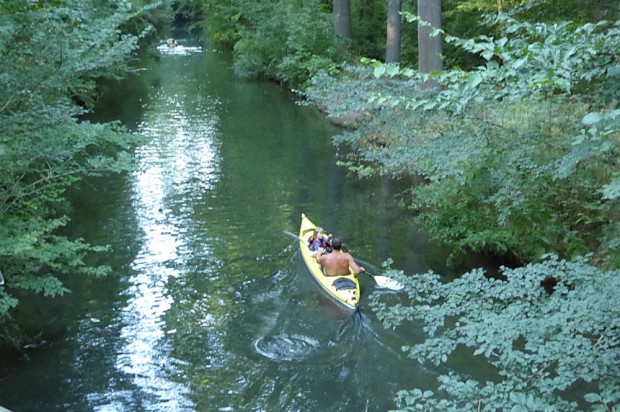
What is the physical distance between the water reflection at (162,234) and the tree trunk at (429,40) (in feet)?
18.8

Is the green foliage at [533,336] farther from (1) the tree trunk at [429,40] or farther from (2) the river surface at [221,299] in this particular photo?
(1) the tree trunk at [429,40]

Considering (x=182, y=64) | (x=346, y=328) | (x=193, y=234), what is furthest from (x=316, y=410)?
(x=182, y=64)

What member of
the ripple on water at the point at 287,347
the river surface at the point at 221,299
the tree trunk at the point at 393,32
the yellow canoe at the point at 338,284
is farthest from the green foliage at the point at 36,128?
the tree trunk at the point at 393,32

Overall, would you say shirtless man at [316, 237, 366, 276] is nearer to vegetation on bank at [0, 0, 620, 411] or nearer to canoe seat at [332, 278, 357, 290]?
canoe seat at [332, 278, 357, 290]

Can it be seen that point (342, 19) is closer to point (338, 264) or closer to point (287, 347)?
point (338, 264)

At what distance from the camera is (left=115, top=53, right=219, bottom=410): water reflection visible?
773 cm

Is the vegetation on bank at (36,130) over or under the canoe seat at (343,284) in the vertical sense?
over

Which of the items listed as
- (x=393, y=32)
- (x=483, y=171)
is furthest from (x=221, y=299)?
(x=393, y=32)

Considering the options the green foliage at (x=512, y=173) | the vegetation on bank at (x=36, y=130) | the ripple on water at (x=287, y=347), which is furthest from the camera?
the green foliage at (x=512, y=173)

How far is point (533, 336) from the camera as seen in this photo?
3.85 metres

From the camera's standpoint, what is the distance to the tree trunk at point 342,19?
25750 mm

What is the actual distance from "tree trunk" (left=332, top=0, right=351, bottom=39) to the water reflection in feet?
20.1

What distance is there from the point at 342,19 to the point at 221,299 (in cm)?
1860

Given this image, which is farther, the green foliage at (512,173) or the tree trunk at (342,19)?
the tree trunk at (342,19)
